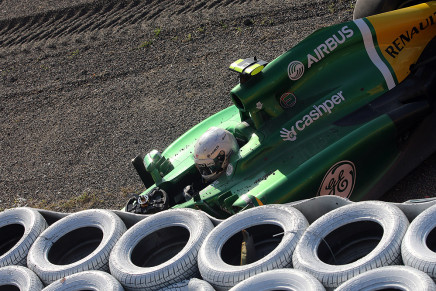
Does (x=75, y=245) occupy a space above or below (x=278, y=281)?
below

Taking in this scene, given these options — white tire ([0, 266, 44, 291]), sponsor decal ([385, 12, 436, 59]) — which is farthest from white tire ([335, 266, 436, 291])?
sponsor decal ([385, 12, 436, 59])

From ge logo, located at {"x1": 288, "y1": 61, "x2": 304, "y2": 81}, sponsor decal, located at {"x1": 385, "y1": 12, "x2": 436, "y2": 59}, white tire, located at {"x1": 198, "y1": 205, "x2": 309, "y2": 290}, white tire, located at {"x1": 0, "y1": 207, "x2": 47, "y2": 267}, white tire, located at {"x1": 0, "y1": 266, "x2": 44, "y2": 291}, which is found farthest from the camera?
sponsor decal, located at {"x1": 385, "y1": 12, "x2": 436, "y2": 59}

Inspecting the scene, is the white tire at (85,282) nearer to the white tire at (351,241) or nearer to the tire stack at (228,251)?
the tire stack at (228,251)

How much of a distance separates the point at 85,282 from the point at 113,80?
19.5ft

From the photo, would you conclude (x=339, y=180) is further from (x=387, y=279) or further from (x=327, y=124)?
(x=387, y=279)

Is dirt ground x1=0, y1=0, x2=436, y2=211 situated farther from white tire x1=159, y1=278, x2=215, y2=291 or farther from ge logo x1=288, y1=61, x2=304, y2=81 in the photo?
white tire x1=159, y1=278, x2=215, y2=291

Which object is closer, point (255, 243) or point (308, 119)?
point (255, 243)

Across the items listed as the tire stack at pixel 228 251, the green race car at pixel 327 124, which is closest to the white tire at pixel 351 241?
the tire stack at pixel 228 251

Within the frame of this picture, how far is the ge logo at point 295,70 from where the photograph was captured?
6105 mm

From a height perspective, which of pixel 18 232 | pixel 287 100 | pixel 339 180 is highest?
pixel 287 100

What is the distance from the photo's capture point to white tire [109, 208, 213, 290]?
4426 millimetres

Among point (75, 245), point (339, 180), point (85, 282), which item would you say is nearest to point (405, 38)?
point (339, 180)

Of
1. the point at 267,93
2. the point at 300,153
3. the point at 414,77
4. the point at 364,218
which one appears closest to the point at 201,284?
the point at 364,218

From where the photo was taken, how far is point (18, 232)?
219 inches
